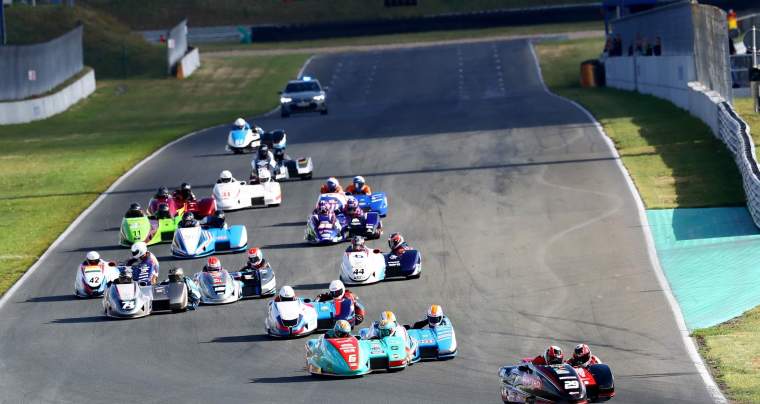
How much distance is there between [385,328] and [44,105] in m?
46.9

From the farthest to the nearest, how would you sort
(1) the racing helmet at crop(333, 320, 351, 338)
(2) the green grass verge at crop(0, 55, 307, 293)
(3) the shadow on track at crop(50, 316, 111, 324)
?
(2) the green grass verge at crop(0, 55, 307, 293)
(3) the shadow on track at crop(50, 316, 111, 324)
(1) the racing helmet at crop(333, 320, 351, 338)

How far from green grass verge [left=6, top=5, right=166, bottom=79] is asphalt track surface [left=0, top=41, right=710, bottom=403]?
28.5 m

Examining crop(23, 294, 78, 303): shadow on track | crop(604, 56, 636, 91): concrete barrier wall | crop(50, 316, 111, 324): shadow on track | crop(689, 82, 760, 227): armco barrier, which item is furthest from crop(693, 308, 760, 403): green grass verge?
crop(604, 56, 636, 91): concrete barrier wall

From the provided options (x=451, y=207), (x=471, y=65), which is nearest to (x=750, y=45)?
(x=451, y=207)

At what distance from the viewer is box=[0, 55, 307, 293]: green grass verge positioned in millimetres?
38781

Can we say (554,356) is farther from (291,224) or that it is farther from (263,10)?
(263,10)

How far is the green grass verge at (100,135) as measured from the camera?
1527 inches

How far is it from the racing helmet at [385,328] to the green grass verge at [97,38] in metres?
60.7

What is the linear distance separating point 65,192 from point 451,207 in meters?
13.7

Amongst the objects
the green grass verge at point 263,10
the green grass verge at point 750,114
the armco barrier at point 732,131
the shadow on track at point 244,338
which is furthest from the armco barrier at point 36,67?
the shadow on track at point 244,338

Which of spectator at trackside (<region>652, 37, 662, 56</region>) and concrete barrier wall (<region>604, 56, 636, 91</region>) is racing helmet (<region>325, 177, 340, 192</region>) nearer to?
spectator at trackside (<region>652, 37, 662, 56</region>)

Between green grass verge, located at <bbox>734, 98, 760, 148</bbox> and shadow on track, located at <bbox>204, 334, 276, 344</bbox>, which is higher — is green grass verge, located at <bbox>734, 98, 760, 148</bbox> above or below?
above

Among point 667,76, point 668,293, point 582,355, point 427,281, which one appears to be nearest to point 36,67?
point 667,76

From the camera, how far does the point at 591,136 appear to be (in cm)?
4769
